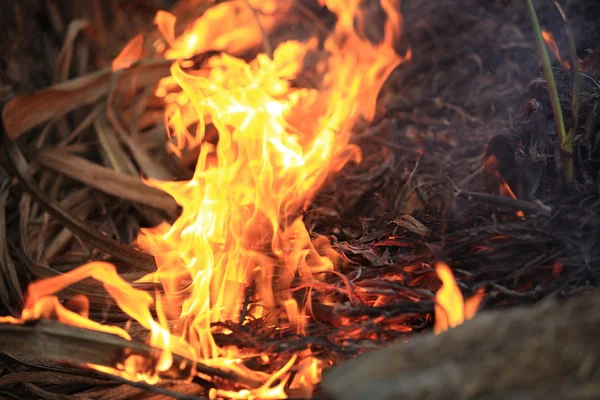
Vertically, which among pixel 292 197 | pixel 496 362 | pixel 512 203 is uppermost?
pixel 496 362

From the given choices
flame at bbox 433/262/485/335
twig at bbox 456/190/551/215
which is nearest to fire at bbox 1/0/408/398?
flame at bbox 433/262/485/335

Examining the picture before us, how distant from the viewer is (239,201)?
6.85 ft

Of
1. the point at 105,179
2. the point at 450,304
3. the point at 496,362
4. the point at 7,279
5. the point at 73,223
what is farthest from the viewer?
the point at 105,179

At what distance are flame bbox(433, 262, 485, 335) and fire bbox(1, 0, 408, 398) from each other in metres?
0.33

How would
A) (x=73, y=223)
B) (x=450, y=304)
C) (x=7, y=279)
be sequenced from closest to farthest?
(x=450, y=304), (x=7, y=279), (x=73, y=223)

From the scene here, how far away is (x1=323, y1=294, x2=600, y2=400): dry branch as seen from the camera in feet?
3.10

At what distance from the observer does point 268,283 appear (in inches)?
73.0

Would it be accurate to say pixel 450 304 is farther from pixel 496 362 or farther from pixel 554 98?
pixel 554 98

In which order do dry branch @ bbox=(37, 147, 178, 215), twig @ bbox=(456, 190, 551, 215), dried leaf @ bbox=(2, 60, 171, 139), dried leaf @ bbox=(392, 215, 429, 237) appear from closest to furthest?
twig @ bbox=(456, 190, 551, 215) < dried leaf @ bbox=(392, 215, 429, 237) < dry branch @ bbox=(37, 147, 178, 215) < dried leaf @ bbox=(2, 60, 171, 139)

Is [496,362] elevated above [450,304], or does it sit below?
above

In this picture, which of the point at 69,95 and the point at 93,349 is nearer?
the point at 93,349

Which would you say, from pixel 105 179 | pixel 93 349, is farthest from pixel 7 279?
pixel 93 349

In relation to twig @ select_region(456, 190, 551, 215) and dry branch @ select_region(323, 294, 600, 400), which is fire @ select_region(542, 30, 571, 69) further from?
dry branch @ select_region(323, 294, 600, 400)

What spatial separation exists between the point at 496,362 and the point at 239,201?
126cm
